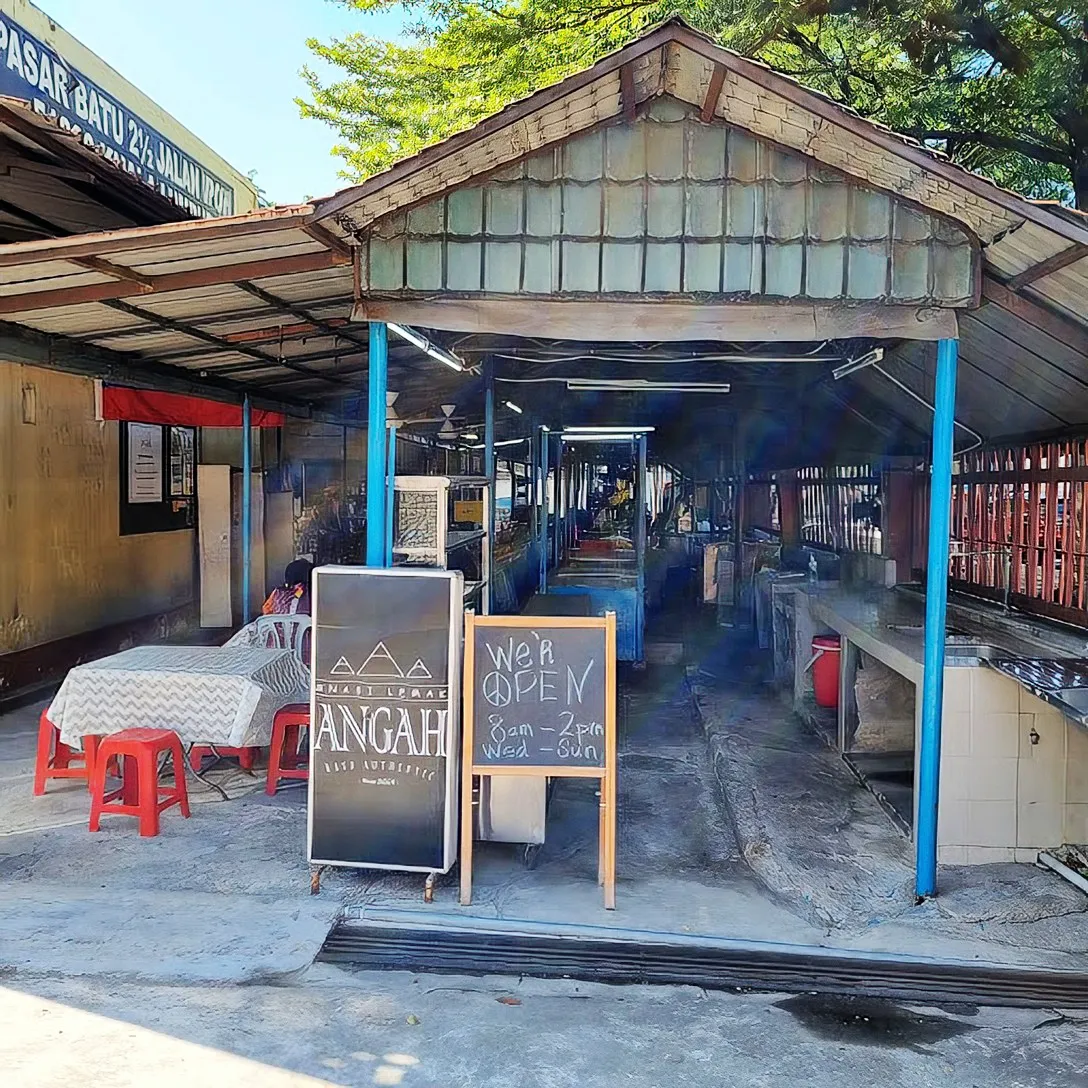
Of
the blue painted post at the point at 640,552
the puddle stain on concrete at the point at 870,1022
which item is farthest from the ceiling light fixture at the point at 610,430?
the puddle stain on concrete at the point at 870,1022

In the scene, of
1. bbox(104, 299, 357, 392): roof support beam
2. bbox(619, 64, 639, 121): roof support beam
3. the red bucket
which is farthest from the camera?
the red bucket

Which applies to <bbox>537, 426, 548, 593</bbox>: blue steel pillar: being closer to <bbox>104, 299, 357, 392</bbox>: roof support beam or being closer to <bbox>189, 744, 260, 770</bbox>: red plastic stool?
<bbox>104, 299, 357, 392</bbox>: roof support beam

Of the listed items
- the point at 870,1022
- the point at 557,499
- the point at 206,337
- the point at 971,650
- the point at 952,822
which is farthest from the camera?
the point at 557,499

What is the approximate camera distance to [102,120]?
941cm

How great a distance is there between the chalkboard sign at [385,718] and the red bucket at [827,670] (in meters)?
3.85

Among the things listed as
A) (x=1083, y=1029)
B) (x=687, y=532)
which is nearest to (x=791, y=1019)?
(x=1083, y=1029)

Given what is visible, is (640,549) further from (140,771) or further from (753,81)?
(753,81)

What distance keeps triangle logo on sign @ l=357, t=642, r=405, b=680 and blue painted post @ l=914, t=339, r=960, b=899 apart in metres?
2.45

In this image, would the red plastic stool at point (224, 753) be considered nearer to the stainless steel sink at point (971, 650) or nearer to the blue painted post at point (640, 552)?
the stainless steel sink at point (971, 650)

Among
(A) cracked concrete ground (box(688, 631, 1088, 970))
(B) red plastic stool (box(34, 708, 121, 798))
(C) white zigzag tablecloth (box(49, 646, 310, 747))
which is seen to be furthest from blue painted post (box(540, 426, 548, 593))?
(B) red plastic stool (box(34, 708, 121, 798))

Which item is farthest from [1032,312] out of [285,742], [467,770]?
[285,742]

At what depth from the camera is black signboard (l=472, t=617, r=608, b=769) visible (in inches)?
173

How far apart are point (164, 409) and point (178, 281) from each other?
12.5 feet

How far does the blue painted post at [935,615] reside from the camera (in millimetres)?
4520
